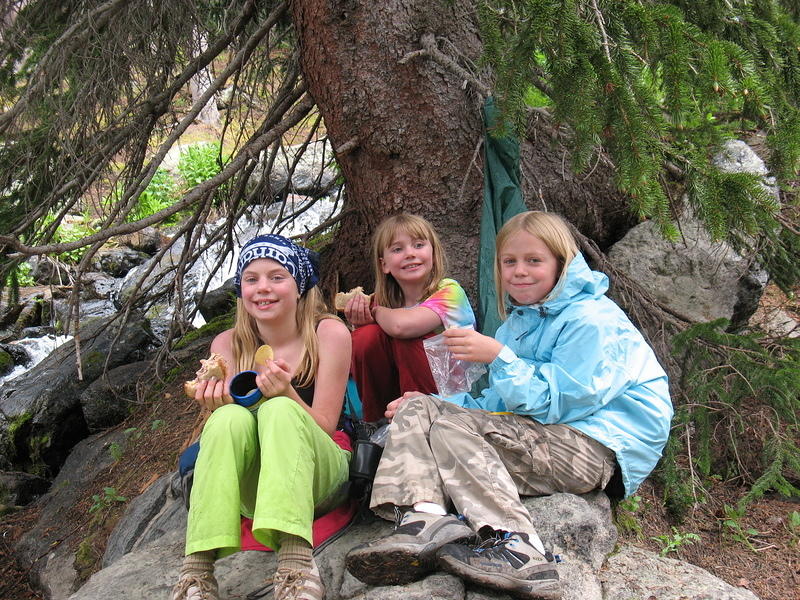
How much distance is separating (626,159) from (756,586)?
2.09 meters

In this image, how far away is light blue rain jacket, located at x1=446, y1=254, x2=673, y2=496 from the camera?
291 centimetres

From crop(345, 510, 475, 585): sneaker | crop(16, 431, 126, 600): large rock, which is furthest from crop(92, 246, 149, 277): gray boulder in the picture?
crop(345, 510, 475, 585): sneaker

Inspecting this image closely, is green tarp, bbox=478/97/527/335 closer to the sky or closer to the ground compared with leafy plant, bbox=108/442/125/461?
closer to the sky

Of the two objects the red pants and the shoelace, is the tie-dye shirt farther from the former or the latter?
the shoelace

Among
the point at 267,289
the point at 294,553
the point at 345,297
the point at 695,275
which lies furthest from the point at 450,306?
the point at 695,275

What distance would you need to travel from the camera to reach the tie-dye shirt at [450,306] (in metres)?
3.74

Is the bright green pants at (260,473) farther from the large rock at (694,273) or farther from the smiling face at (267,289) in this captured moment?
the large rock at (694,273)

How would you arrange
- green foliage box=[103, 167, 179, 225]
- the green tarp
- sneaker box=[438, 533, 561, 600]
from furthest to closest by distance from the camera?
green foliage box=[103, 167, 179, 225] → the green tarp → sneaker box=[438, 533, 561, 600]

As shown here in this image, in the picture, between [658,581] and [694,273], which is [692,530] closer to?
[658,581]

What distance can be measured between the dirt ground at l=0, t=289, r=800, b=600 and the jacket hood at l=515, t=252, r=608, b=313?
1168 mm

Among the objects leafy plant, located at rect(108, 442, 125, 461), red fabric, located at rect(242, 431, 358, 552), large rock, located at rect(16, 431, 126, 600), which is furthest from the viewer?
leafy plant, located at rect(108, 442, 125, 461)

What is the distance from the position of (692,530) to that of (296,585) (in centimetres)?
221

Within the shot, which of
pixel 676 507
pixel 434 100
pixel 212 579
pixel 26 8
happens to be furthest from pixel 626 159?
pixel 26 8

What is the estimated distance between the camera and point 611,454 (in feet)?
9.85
